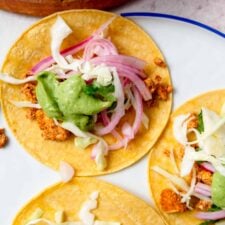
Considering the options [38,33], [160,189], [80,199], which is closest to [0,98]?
[38,33]

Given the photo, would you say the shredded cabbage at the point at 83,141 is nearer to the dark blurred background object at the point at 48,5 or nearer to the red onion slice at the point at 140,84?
the red onion slice at the point at 140,84

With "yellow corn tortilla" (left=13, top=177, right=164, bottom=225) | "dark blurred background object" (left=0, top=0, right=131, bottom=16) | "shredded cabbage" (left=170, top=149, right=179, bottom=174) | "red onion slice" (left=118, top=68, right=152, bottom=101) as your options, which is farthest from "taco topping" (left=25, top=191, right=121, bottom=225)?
"dark blurred background object" (left=0, top=0, right=131, bottom=16)

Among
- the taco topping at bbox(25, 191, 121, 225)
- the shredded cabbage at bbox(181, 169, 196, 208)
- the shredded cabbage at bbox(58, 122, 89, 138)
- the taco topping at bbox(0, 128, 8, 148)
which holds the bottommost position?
the taco topping at bbox(25, 191, 121, 225)

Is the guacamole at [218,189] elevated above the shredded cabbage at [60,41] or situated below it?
below

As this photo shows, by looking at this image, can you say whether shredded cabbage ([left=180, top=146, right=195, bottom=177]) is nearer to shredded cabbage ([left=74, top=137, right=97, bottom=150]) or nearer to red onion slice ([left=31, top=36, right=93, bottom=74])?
shredded cabbage ([left=74, top=137, right=97, bottom=150])

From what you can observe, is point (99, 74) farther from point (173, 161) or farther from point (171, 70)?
point (173, 161)

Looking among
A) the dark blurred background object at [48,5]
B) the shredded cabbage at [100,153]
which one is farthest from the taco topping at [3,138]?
the dark blurred background object at [48,5]
